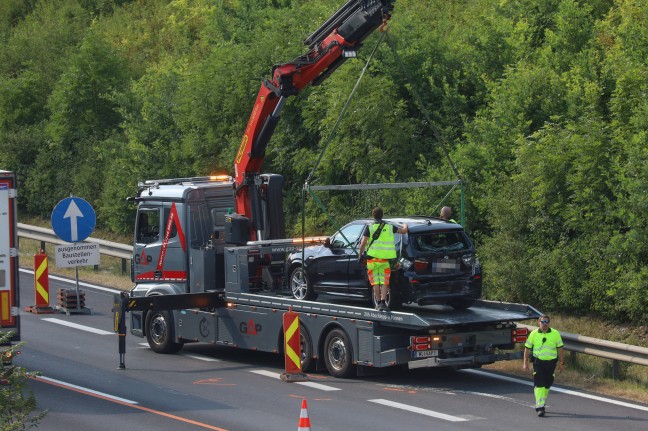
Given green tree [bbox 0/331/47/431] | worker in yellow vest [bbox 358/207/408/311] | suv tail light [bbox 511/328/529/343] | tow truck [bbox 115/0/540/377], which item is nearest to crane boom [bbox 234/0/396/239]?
tow truck [bbox 115/0/540/377]

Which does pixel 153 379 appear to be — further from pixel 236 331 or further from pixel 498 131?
pixel 498 131

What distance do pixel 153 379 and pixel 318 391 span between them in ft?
9.41

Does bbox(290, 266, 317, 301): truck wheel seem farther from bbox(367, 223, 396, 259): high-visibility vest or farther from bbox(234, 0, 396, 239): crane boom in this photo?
bbox(367, 223, 396, 259): high-visibility vest

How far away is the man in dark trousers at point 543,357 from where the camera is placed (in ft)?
45.3

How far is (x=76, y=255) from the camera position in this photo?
22844 millimetres

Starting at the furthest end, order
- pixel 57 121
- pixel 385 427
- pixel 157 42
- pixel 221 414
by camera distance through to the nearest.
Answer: pixel 157 42
pixel 57 121
pixel 221 414
pixel 385 427

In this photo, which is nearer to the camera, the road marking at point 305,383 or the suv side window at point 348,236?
the road marking at point 305,383

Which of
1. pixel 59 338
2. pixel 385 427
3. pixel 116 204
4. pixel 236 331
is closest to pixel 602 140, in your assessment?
pixel 236 331

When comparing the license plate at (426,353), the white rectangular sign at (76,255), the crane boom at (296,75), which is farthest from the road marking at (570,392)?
the white rectangular sign at (76,255)

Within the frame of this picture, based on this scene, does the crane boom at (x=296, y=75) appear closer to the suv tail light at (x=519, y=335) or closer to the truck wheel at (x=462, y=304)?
the truck wheel at (x=462, y=304)

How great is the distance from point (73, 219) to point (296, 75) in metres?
6.18

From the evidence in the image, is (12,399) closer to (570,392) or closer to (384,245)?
(384,245)

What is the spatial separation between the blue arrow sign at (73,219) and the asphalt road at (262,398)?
296cm

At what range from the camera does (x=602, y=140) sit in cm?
2036
